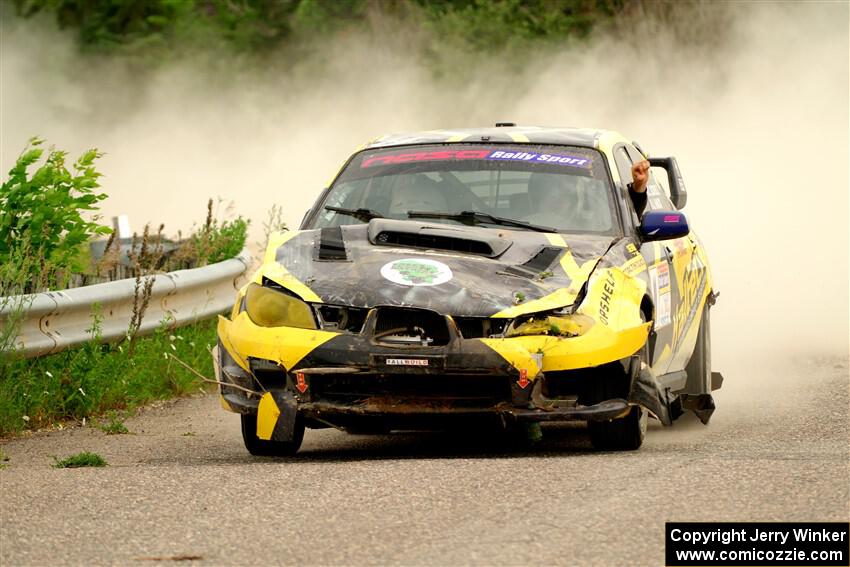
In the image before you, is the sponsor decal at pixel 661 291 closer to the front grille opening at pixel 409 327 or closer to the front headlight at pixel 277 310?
the front grille opening at pixel 409 327

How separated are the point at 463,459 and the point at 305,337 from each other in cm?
93

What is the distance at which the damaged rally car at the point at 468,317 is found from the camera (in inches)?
304

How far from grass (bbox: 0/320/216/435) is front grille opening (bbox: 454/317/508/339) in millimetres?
2659

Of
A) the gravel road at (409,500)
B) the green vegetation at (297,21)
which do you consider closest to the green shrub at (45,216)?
the gravel road at (409,500)

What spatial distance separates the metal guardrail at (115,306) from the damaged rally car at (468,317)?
4.79 feet

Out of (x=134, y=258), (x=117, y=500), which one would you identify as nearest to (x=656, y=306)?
(x=117, y=500)

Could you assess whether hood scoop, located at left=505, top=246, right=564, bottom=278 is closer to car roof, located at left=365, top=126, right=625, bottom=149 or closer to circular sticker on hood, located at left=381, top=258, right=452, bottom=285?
circular sticker on hood, located at left=381, top=258, right=452, bottom=285

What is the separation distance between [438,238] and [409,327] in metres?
0.76

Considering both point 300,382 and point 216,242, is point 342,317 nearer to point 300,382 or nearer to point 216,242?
point 300,382

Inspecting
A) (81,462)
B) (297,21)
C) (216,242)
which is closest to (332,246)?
(81,462)

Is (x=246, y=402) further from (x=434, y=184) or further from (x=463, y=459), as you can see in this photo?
(x=434, y=184)

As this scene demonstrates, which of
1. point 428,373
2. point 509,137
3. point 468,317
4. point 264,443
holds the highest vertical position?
point 509,137

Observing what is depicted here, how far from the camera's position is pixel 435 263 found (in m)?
8.05

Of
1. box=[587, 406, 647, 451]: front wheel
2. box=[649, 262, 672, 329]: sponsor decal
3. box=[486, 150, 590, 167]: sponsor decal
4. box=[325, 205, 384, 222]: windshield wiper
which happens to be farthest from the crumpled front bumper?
box=[486, 150, 590, 167]: sponsor decal
